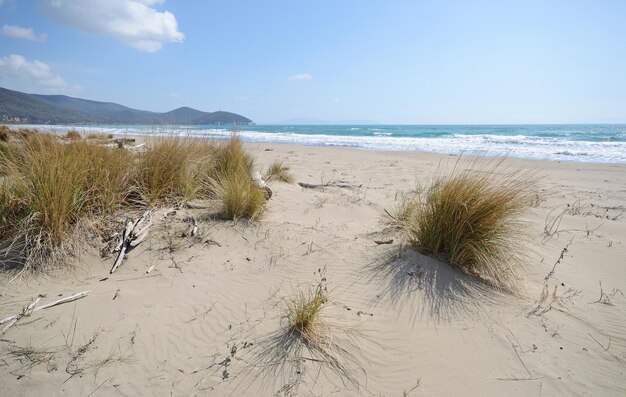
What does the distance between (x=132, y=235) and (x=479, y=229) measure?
3.60 m

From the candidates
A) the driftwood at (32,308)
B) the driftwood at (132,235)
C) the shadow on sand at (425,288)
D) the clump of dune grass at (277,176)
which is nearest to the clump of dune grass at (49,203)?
the driftwood at (132,235)

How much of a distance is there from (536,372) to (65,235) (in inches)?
166

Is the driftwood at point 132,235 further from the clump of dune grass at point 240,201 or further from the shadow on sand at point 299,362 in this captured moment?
the shadow on sand at point 299,362

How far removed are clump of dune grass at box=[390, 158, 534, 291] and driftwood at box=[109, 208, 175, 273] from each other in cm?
307

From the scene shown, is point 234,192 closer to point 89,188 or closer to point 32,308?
point 89,188

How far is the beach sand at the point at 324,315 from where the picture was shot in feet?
6.52

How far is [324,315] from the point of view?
8.19 ft

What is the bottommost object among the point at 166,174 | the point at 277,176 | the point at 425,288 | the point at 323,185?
the point at 425,288

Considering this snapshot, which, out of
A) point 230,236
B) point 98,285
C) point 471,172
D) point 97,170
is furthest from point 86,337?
point 471,172

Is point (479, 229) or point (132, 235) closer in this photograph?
point (479, 229)

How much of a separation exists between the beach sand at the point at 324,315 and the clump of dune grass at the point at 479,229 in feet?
0.57

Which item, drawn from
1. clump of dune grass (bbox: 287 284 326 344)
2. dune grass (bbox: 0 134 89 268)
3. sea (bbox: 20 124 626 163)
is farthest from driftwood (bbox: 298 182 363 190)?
clump of dune grass (bbox: 287 284 326 344)

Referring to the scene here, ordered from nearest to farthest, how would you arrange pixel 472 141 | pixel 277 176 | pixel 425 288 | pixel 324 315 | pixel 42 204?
pixel 324 315
pixel 425 288
pixel 42 204
pixel 277 176
pixel 472 141

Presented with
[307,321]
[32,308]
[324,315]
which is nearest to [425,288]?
[324,315]
